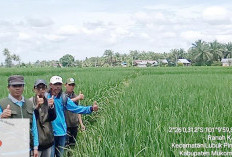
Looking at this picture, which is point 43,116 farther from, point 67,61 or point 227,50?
point 67,61

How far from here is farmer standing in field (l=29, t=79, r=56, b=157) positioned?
2.88m

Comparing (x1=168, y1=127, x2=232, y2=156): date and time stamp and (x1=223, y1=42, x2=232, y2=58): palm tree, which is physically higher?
(x1=223, y1=42, x2=232, y2=58): palm tree

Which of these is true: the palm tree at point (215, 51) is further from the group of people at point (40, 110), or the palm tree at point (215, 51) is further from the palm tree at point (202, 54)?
the group of people at point (40, 110)

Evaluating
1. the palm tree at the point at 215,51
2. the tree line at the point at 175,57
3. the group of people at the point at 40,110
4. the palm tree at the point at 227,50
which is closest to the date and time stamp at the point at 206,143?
the group of people at the point at 40,110

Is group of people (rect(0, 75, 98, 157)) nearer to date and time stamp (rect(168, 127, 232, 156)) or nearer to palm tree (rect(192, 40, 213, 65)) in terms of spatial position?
date and time stamp (rect(168, 127, 232, 156))

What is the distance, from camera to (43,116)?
293 cm

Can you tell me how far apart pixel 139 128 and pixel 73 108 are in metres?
1.17

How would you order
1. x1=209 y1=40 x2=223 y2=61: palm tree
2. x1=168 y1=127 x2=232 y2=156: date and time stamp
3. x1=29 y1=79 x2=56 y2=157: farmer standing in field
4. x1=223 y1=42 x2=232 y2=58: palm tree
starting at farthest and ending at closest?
x1=223 y1=42 x2=232 y2=58: palm tree < x1=209 y1=40 x2=223 y2=61: palm tree < x1=29 y1=79 x2=56 y2=157: farmer standing in field < x1=168 y1=127 x2=232 y2=156: date and time stamp

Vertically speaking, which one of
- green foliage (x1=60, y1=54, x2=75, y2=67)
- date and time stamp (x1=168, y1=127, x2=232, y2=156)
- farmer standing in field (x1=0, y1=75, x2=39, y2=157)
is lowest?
date and time stamp (x1=168, y1=127, x2=232, y2=156)

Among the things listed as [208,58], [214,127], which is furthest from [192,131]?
[208,58]

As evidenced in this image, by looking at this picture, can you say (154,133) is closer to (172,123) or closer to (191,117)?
(172,123)

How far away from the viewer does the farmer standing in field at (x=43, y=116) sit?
288 centimetres

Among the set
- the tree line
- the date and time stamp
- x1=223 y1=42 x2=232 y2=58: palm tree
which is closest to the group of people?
the date and time stamp

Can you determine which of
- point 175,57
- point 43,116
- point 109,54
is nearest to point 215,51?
point 175,57
